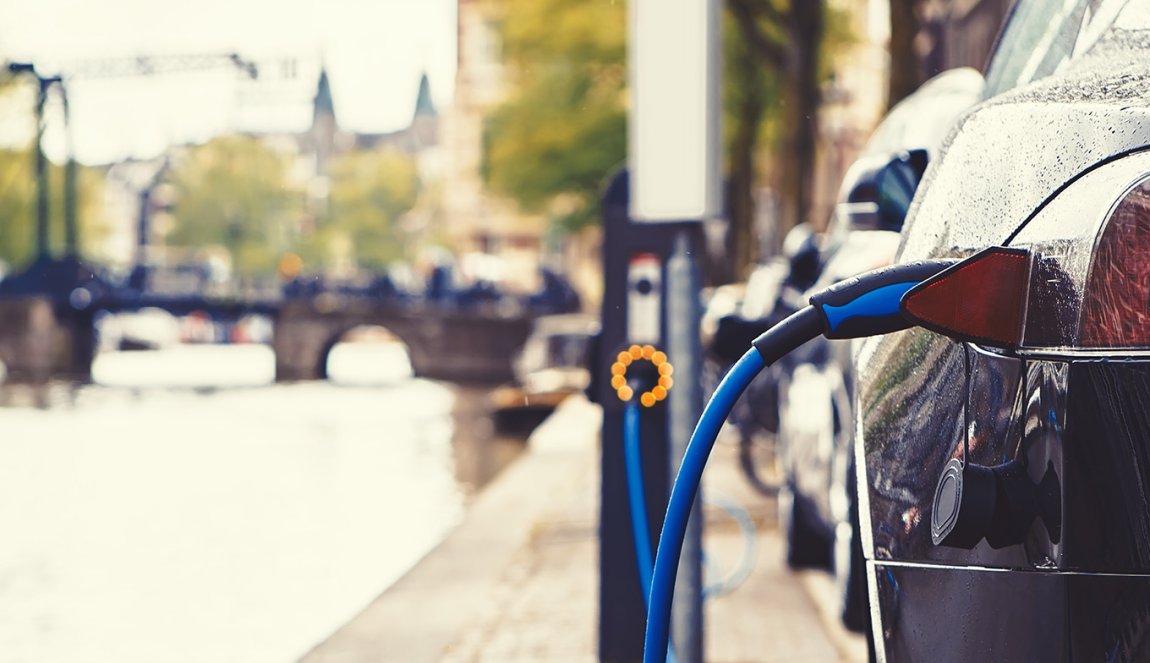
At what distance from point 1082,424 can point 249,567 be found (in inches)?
403

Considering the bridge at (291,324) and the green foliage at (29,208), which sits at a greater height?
the green foliage at (29,208)

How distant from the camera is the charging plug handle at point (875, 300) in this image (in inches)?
85.6

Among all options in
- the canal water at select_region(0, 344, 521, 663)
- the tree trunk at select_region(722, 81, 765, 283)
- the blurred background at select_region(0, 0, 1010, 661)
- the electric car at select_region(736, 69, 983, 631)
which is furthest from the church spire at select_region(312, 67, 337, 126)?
the electric car at select_region(736, 69, 983, 631)

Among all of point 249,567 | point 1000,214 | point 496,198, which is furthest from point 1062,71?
point 496,198

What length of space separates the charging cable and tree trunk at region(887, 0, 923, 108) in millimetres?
13351

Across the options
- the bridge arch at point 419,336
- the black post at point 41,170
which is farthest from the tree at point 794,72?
the black post at point 41,170

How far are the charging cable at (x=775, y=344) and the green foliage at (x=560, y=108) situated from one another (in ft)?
86.8

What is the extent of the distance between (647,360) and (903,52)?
10.8 meters

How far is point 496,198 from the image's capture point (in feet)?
124

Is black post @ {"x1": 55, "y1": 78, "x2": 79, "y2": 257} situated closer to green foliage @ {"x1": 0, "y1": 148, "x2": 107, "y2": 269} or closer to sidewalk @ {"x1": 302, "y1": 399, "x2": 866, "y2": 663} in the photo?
green foliage @ {"x1": 0, "y1": 148, "x2": 107, "y2": 269}

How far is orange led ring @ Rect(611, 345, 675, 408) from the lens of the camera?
5262 millimetres

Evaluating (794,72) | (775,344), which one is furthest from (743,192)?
(775,344)

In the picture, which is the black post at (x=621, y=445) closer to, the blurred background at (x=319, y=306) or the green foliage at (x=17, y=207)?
the blurred background at (x=319, y=306)

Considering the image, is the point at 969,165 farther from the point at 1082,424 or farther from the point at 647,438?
the point at 647,438
